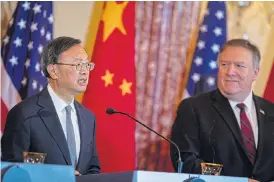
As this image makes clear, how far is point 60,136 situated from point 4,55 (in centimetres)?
153

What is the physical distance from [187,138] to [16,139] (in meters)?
1.14

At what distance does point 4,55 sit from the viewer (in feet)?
16.7

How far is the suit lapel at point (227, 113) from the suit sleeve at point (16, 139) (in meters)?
1.33

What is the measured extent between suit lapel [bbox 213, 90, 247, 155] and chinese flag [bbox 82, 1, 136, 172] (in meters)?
0.87

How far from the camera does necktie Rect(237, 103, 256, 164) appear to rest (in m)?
4.28

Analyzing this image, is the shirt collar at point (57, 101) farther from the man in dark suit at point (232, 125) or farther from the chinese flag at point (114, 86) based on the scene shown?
the chinese flag at point (114, 86)

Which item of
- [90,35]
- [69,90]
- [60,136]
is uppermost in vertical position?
[90,35]

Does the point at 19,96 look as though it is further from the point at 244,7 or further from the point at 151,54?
the point at 244,7

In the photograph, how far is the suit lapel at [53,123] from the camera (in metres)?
3.76

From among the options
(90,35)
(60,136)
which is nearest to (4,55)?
(90,35)

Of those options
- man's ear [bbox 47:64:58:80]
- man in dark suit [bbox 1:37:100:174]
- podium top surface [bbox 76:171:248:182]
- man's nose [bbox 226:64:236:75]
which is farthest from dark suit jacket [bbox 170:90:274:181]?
podium top surface [bbox 76:171:248:182]

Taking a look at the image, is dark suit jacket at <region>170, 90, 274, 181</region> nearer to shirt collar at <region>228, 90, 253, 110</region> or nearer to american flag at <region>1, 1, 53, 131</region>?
shirt collar at <region>228, 90, 253, 110</region>

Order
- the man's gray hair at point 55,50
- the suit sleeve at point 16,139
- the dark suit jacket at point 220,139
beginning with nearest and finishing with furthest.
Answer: the suit sleeve at point 16,139
the man's gray hair at point 55,50
the dark suit jacket at point 220,139

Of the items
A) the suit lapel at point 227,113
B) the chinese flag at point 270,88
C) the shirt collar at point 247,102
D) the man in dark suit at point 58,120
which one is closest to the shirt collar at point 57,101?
the man in dark suit at point 58,120
